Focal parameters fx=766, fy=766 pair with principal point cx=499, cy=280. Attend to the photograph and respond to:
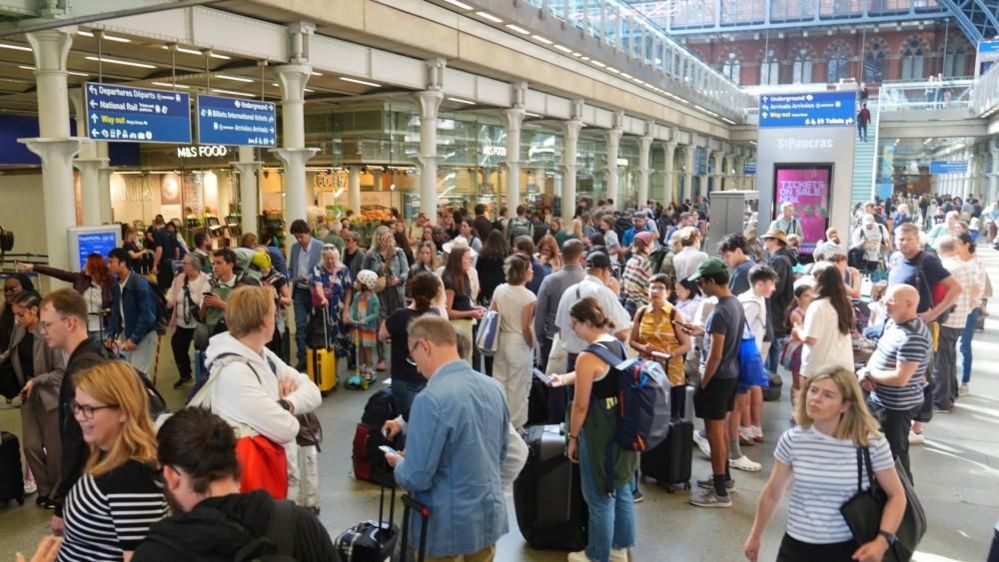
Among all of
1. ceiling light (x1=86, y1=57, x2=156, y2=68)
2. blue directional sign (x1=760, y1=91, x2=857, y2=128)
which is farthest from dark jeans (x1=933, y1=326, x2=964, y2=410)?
ceiling light (x1=86, y1=57, x2=156, y2=68)

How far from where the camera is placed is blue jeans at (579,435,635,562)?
14.4ft

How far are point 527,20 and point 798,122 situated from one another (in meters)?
5.84

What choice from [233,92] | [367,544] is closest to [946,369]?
[367,544]

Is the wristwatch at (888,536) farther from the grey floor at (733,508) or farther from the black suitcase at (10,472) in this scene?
the black suitcase at (10,472)

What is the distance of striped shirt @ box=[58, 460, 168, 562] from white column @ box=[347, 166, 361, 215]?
1659 cm

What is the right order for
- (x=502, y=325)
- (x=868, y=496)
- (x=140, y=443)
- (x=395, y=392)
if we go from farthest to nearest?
(x=502, y=325), (x=395, y=392), (x=868, y=496), (x=140, y=443)

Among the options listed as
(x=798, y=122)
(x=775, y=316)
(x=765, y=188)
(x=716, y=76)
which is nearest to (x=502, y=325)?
(x=775, y=316)

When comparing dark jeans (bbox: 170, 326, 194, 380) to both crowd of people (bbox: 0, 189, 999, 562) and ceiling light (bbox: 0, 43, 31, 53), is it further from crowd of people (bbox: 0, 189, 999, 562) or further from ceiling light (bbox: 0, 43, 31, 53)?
ceiling light (bbox: 0, 43, 31, 53)

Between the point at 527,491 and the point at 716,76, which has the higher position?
the point at 716,76

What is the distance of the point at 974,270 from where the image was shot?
8.27 meters

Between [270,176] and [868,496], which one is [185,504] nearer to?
[868,496]

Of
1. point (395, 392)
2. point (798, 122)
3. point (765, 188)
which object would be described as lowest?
point (395, 392)

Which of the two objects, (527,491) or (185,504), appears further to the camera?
(527,491)

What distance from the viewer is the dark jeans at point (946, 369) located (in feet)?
25.9
